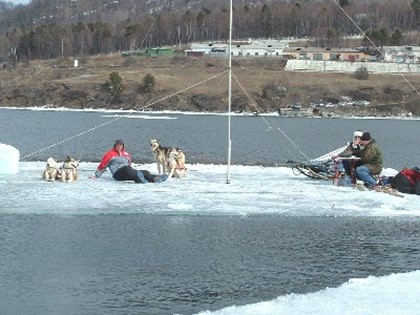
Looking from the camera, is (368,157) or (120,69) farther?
(120,69)

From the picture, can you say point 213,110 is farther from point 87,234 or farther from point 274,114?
point 87,234

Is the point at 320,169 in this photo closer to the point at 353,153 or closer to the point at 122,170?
the point at 353,153

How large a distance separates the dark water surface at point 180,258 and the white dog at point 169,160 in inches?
241

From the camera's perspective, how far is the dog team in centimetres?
2378

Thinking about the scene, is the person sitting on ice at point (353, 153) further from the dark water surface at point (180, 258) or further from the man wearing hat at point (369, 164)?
the dark water surface at point (180, 258)

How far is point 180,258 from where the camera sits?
49.1 ft

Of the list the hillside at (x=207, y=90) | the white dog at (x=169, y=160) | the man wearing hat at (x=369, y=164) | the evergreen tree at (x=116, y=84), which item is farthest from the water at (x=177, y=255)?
the evergreen tree at (x=116, y=84)

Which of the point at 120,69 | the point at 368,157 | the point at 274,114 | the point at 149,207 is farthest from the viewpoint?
the point at 120,69

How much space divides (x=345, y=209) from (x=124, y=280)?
860 cm

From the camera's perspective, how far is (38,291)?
12.5 meters

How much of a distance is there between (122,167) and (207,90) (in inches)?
5416

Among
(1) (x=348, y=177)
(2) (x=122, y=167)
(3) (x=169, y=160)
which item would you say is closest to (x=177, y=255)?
(2) (x=122, y=167)

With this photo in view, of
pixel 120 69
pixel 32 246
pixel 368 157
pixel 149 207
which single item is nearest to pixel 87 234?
pixel 32 246

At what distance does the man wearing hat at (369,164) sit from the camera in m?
24.0
